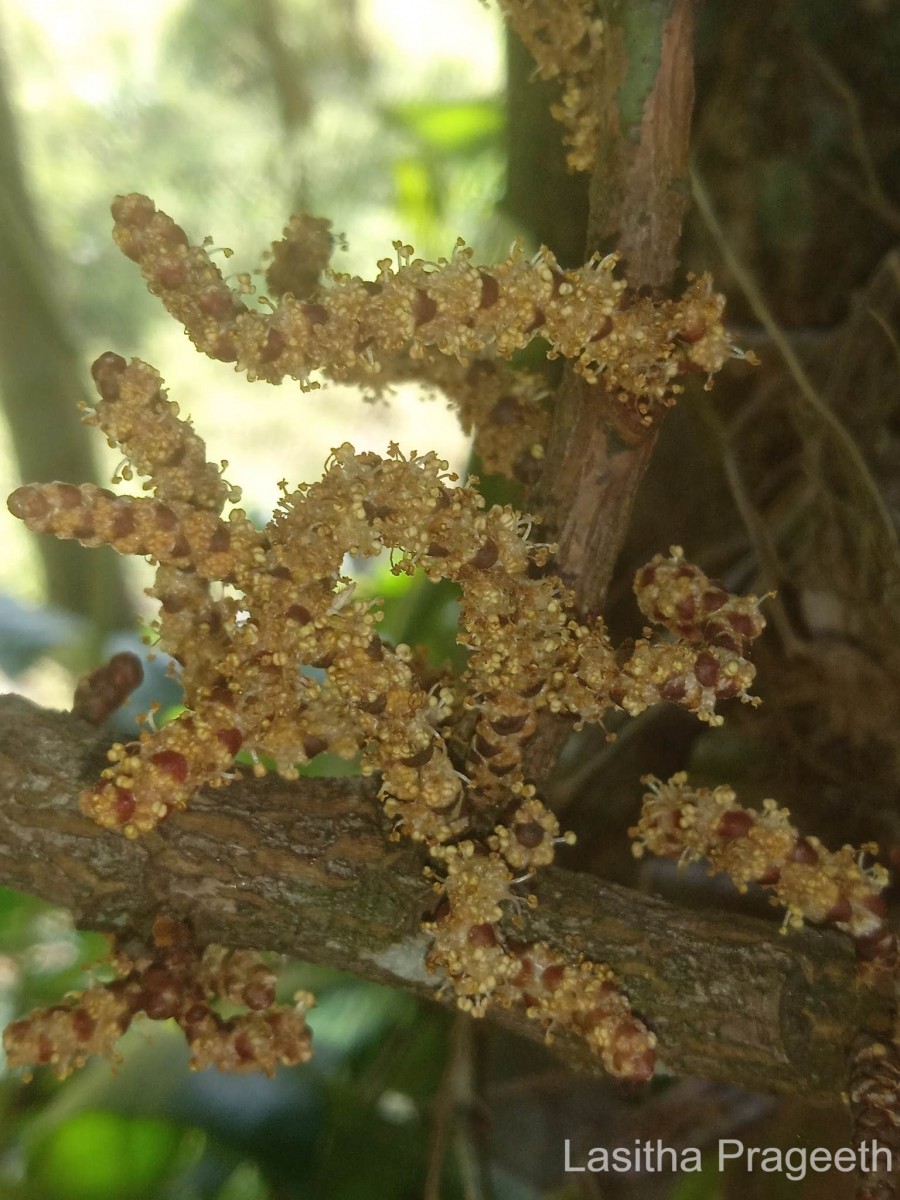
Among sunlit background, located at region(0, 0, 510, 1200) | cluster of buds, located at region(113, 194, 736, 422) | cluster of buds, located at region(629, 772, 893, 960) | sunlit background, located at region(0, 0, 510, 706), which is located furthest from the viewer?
sunlit background, located at region(0, 0, 510, 706)

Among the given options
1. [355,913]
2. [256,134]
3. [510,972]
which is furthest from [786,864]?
[256,134]

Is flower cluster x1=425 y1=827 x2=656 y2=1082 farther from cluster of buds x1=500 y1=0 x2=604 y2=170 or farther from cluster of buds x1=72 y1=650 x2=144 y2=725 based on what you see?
cluster of buds x1=500 y1=0 x2=604 y2=170

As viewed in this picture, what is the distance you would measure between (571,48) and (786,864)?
619 mm

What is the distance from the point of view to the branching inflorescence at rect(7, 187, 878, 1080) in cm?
58

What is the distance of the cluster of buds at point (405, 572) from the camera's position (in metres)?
0.58

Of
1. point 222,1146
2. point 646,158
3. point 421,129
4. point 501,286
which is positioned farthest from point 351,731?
point 421,129

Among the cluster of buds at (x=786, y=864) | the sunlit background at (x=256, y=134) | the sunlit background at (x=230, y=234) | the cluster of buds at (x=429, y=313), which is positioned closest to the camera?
the cluster of buds at (x=429, y=313)

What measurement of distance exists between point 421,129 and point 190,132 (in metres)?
0.34

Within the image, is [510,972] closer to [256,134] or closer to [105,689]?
[105,689]

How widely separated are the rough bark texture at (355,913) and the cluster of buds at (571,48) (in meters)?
0.53

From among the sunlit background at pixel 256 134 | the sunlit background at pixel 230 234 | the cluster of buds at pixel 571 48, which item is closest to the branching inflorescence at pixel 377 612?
the cluster of buds at pixel 571 48

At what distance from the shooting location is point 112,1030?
67 cm

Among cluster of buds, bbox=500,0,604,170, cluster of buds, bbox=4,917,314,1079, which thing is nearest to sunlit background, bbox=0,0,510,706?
cluster of buds, bbox=500,0,604,170

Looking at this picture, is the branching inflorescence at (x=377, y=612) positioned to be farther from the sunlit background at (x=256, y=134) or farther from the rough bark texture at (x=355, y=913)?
the sunlit background at (x=256, y=134)
